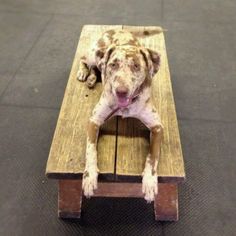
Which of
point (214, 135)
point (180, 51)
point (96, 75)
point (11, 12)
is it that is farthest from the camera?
point (11, 12)

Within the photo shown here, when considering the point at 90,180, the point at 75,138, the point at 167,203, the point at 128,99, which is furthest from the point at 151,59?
the point at 167,203

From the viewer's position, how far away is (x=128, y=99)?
1.75 meters

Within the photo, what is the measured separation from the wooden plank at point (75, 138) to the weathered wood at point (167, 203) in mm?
362

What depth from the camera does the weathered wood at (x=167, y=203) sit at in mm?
1945

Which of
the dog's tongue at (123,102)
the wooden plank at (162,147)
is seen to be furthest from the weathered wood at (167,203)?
the dog's tongue at (123,102)

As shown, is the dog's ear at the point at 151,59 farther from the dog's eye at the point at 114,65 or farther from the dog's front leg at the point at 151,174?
the dog's front leg at the point at 151,174

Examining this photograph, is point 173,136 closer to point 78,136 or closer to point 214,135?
point 78,136

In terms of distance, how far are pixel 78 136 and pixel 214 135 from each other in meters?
1.14

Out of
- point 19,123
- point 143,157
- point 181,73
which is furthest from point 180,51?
point 143,157

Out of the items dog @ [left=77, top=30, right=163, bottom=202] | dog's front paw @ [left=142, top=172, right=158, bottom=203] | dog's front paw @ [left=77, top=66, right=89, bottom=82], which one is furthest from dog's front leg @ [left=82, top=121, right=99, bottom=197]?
dog's front paw @ [left=77, top=66, right=89, bottom=82]

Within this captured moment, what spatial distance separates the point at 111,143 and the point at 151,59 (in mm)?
489

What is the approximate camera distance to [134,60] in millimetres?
1738

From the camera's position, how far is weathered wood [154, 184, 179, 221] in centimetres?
195

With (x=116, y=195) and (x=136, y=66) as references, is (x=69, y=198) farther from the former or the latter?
(x=136, y=66)
